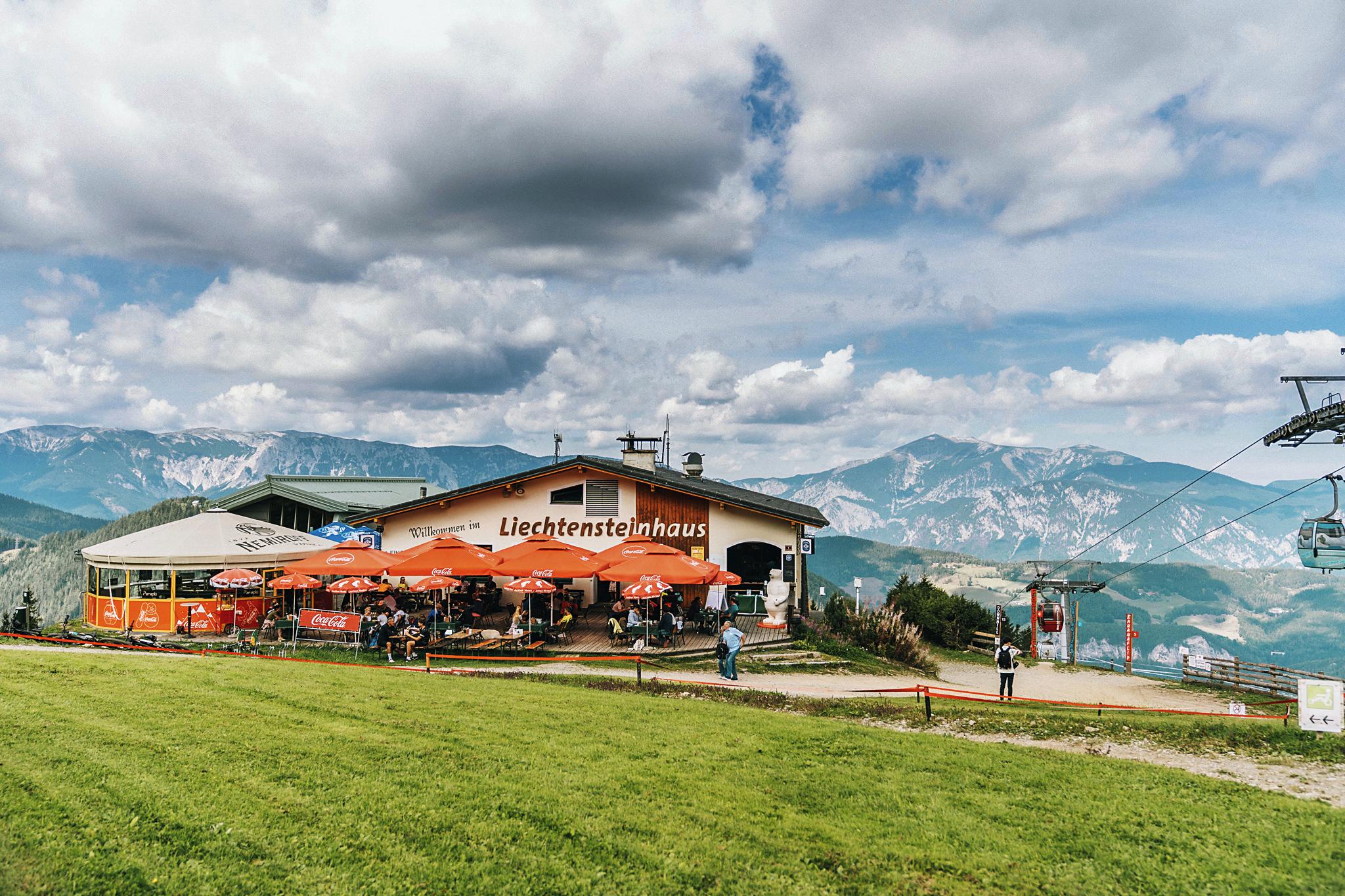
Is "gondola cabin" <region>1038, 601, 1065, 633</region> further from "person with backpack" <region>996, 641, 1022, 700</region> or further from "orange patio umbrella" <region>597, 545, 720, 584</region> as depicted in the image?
"orange patio umbrella" <region>597, 545, 720, 584</region>

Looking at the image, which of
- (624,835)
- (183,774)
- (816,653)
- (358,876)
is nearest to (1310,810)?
(624,835)

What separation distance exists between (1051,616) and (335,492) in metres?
43.7

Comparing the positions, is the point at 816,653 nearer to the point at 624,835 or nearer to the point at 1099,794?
the point at 1099,794

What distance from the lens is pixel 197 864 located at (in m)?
6.83

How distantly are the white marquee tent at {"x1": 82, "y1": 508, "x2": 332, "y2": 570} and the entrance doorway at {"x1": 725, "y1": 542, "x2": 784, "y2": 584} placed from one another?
55.7 feet

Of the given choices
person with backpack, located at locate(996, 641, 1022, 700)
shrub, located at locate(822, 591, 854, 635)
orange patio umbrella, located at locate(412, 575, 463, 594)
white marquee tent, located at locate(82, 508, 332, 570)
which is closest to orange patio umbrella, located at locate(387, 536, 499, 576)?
orange patio umbrella, located at locate(412, 575, 463, 594)

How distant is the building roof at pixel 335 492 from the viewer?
4600cm

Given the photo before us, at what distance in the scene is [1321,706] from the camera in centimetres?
1437

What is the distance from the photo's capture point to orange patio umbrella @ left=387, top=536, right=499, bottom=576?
25.8 meters

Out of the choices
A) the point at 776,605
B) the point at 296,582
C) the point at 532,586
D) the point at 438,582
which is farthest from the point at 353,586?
the point at 776,605

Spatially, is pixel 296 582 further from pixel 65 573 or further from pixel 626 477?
pixel 65 573

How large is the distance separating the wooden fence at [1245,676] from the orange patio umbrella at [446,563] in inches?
→ 1002

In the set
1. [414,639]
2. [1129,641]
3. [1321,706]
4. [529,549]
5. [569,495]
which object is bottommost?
[1129,641]

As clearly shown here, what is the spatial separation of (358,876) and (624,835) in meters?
2.61
